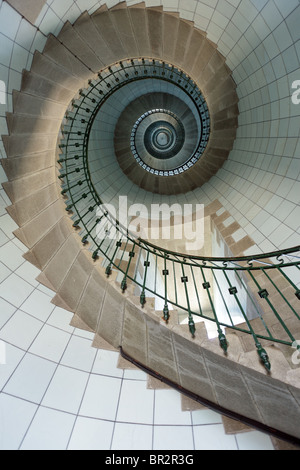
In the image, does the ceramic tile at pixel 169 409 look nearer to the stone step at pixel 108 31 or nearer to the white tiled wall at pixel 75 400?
the white tiled wall at pixel 75 400

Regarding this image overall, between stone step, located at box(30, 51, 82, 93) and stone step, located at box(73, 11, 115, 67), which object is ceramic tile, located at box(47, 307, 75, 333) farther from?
stone step, located at box(73, 11, 115, 67)

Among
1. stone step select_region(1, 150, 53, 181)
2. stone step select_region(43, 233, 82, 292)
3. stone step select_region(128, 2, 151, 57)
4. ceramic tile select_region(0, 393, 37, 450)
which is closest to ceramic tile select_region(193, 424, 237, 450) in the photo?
ceramic tile select_region(0, 393, 37, 450)

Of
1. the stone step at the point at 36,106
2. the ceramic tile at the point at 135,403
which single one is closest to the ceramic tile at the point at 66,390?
the ceramic tile at the point at 135,403

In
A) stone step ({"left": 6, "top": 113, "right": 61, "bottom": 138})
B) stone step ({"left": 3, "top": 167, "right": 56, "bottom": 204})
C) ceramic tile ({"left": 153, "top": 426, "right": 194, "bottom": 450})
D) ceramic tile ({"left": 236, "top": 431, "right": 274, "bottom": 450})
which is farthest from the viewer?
stone step ({"left": 3, "top": 167, "right": 56, "bottom": 204})

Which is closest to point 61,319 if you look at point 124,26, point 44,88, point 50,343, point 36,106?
point 50,343

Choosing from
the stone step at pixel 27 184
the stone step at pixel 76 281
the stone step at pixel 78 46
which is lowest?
the stone step at pixel 76 281

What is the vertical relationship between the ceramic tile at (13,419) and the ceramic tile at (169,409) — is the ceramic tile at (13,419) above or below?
below

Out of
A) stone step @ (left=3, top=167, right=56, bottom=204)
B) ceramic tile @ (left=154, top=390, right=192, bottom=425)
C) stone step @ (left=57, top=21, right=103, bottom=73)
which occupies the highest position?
stone step @ (left=57, top=21, right=103, bottom=73)

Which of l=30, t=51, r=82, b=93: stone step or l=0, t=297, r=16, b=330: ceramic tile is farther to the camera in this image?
l=30, t=51, r=82, b=93: stone step

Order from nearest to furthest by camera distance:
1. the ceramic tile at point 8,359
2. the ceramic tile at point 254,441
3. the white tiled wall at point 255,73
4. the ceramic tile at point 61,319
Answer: the ceramic tile at point 254,441, the ceramic tile at point 8,359, the ceramic tile at point 61,319, the white tiled wall at point 255,73

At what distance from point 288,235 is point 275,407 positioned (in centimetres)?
351

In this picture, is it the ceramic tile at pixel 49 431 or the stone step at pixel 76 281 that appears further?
the stone step at pixel 76 281

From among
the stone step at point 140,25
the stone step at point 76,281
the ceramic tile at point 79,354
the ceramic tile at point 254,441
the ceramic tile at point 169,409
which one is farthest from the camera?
the stone step at point 140,25
